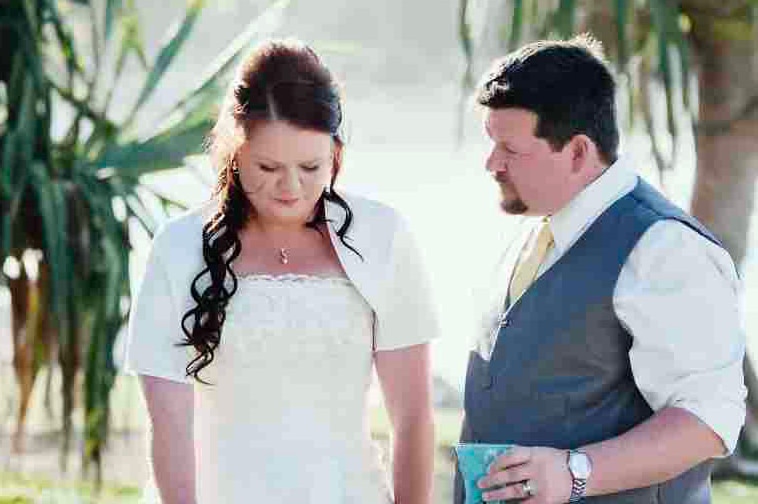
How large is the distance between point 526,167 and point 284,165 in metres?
0.43

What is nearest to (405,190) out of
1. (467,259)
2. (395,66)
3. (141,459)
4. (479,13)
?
(467,259)

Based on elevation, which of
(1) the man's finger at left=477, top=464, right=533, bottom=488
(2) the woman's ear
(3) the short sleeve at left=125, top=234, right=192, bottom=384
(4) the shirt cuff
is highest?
(2) the woman's ear

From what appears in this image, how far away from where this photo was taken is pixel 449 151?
22703 millimetres

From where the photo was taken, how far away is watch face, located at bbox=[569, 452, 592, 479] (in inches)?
110

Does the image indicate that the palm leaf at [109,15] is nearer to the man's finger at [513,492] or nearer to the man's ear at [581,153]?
the man's ear at [581,153]

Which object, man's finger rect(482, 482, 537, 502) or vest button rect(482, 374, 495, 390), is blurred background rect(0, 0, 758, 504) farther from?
man's finger rect(482, 482, 537, 502)

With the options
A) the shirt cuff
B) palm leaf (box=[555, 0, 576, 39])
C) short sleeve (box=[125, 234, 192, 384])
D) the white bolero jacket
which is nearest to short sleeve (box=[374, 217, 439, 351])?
the white bolero jacket

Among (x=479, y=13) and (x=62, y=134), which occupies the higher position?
(x=479, y=13)

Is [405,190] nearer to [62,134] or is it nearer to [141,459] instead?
[141,459]

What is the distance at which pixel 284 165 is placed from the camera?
311 centimetres

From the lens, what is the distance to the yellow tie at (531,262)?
305 centimetres

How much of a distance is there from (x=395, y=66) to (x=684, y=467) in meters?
19.3

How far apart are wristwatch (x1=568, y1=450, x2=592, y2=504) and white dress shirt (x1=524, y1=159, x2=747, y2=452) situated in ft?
0.50

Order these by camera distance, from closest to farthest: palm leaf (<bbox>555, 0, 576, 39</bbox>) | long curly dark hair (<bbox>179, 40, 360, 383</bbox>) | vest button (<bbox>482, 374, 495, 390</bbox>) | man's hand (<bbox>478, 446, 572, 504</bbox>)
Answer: man's hand (<bbox>478, 446, 572, 504</bbox>)
vest button (<bbox>482, 374, 495, 390</bbox>)
long curly dark hair (<bbox>179, 40, 360, 383</bbox>)
palm leaf (<bbox>555, 0, 576, 39</bbox>)
